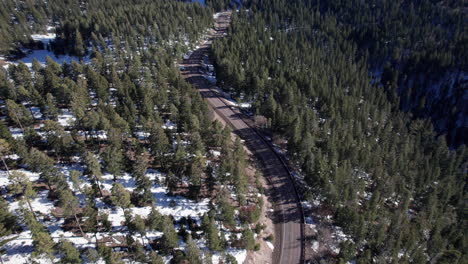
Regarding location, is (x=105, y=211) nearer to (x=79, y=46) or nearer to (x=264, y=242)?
(x=264, y=242)

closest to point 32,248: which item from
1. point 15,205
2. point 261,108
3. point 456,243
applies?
point 15,205

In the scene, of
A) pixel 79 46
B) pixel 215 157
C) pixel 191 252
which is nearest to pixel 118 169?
pixel 191 252

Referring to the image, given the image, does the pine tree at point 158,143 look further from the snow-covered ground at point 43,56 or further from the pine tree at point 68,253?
the snow-covered ground at point 43,56

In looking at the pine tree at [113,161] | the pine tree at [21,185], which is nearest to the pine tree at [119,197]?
the pine tree at [113,161]

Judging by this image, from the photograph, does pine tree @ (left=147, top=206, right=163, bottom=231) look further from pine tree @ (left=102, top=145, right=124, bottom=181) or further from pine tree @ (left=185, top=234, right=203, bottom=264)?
pine tree @ (left=102, top=145, right=124, bottom=181)

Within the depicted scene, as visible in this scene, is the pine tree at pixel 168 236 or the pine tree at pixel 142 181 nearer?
the pine tree at pixel 168 236

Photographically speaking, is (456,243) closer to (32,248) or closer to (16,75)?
(32,248)
